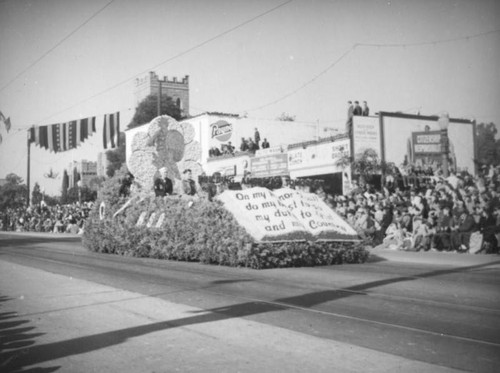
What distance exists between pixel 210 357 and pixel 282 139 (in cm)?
4136

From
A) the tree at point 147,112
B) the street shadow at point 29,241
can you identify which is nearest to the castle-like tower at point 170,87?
the tree at point 147,112

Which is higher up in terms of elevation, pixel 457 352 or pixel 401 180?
pixel 401 180

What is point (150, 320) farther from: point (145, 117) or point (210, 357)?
point (145, 117)

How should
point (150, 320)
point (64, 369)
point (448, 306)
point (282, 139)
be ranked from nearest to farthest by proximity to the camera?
point (64, 369) < point (150, 320) < point (448, 306) < point (282, 139)

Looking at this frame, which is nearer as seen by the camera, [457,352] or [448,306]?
[457,352]

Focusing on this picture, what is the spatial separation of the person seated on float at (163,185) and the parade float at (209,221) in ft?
1.02

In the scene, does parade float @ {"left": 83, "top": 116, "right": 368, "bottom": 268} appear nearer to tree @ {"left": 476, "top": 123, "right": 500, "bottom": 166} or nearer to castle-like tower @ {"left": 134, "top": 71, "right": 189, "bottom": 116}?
tree @ {"left": 476, "top": 123, "right": 500, "bottom": 166}

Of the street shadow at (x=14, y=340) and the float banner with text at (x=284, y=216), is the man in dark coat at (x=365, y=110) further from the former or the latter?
the street shadow at (x=14, y=340)

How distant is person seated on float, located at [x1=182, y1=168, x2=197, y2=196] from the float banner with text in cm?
391

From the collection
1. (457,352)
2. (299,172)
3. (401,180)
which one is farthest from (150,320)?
(299,172)

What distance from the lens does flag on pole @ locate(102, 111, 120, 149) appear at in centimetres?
2377

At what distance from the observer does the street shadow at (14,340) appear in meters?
4.77

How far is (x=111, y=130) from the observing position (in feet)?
77.8

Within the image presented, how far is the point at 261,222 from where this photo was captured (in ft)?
41.9
